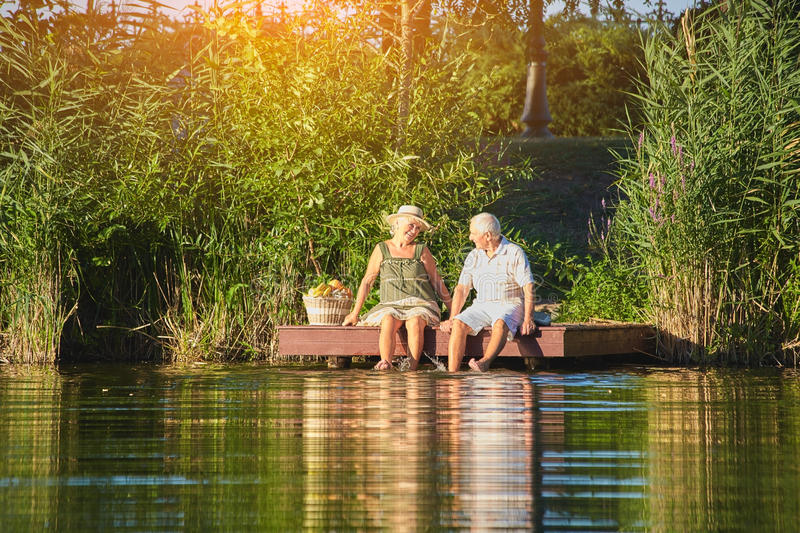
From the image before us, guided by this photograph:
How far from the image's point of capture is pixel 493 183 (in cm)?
1152

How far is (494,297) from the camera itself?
10250 millimetres

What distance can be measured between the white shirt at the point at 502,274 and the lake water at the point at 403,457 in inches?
65.0

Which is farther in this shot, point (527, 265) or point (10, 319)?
point (10, 319)

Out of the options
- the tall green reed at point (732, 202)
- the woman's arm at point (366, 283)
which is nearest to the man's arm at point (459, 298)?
the woman's arm at point (366, 283)

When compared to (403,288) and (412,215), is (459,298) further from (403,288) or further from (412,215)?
(412,215)

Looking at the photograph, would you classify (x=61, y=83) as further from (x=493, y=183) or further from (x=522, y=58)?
(x=522, y=58)

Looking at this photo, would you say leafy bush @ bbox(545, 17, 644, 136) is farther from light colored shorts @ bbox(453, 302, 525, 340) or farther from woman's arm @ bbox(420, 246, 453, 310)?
light colored shorts @ bbox(453, 302, 525, 340)

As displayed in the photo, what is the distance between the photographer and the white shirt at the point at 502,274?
33.3ft

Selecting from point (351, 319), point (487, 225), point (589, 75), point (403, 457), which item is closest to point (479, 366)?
point (487, 225)

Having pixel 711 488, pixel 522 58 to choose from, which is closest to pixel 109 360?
pixel 711 488

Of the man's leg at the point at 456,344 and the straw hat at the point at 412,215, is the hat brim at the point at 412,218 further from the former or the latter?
the man's leg at the point at 456,344

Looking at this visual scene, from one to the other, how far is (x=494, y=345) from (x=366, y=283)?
133cm

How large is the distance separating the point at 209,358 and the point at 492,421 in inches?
230

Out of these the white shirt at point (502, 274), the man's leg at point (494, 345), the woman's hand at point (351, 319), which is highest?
the white shirt at point (502, 274)
